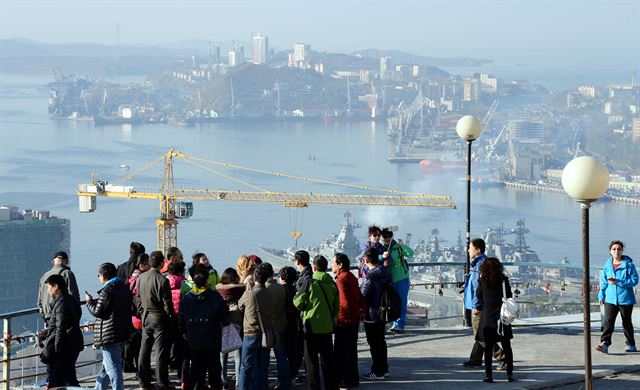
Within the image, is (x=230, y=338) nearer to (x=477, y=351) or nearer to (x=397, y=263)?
(x=477, y=351)

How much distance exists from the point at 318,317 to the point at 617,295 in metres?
2.23

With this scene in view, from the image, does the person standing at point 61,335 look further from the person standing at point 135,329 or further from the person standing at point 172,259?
the person standing at point 172,259

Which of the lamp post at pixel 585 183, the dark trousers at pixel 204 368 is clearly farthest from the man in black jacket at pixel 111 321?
the lamp post at pixel 585 183

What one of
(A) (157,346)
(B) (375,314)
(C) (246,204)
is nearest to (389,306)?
(B) (375,314)

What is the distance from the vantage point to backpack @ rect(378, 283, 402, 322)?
6488 millimetres

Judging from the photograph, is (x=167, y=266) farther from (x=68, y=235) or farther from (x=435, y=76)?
(x=435, y=76)

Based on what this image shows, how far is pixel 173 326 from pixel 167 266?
0.38 meters

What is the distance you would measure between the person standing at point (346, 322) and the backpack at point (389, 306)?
20cm

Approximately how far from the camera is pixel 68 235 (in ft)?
212

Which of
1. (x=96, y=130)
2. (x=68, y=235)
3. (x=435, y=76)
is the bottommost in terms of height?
(x=68, y=235)

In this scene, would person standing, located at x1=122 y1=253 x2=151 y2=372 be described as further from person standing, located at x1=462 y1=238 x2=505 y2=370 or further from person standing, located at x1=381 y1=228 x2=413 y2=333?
person standing, located at x1=462 y1=238 x2=505 y2=370

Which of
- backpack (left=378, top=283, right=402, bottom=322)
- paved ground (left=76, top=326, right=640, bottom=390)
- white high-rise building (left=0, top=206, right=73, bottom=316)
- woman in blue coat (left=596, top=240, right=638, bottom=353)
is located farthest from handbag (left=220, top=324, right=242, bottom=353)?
white high-rise building (left=0, top=206, right=73, bottom=316)

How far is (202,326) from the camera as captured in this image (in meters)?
5.80

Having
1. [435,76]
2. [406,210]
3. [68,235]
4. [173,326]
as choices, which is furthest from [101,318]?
[435,76]
